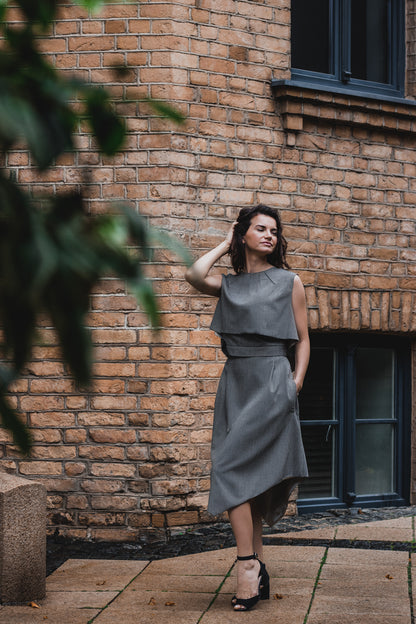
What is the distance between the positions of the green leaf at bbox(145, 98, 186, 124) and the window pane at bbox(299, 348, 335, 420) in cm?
621

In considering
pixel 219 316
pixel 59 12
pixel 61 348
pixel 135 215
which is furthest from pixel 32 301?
pixel 219 316

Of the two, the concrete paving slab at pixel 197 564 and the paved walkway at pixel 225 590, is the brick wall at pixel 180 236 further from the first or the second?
the paved walkway at pixel 225 590

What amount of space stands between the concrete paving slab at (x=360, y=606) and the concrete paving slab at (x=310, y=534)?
1424 millimetres

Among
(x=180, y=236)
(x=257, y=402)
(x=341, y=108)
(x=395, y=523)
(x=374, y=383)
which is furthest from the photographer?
(x=374, y=383)

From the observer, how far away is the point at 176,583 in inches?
190

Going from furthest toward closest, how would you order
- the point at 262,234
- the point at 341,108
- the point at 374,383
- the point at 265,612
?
the point at 374,383 → the point at 341,108 → the point at 262,234 → the point at 265,612

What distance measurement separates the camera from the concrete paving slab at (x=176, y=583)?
470cm

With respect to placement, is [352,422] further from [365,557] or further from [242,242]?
[242,242]

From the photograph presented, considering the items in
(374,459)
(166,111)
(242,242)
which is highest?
(242,242)

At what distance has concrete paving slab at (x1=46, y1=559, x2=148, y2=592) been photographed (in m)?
4.80

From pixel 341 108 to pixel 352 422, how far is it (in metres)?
2.50

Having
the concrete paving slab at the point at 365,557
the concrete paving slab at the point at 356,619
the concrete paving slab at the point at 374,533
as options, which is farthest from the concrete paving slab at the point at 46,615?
the concrete paving slab at the point at 374,533

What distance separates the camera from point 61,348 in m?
0.81

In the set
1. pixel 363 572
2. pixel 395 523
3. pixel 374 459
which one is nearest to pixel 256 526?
pixel 363 572
